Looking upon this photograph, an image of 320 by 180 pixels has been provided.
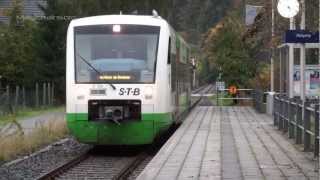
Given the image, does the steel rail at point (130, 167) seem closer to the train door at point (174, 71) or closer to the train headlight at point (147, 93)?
the train headlight at point (147, 93)

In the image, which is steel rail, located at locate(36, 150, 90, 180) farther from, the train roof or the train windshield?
the train roof

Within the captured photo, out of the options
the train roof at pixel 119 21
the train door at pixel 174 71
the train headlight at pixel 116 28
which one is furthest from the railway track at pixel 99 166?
the train roof at pixel 119 21

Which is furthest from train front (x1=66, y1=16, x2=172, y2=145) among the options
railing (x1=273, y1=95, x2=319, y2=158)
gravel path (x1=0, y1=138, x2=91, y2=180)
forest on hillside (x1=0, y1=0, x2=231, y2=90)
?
forest on hillside (x1=0, y1=0, x2=231, y2=90)

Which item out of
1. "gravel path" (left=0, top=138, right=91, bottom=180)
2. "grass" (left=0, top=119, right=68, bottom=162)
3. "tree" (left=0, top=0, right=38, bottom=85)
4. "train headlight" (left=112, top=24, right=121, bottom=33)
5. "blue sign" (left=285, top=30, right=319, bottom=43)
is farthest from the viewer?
"tree" (left=0, top=0, right=38, bottom=85)

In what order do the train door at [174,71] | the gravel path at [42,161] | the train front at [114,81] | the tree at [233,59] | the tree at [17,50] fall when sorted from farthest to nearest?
1. the tree at [17,50]
2. the tree at [233,59]
3. the train door at [174,71]
4. the train front at [114,81]
5. the gravel path at [42,161]

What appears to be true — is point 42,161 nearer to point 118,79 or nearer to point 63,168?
point 63,168

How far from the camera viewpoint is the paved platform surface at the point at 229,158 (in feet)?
39.2

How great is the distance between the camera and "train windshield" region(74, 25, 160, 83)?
59.4 ft

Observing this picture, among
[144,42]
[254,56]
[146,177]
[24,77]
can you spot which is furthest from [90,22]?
[24,77]

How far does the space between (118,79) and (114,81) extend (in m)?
0.11

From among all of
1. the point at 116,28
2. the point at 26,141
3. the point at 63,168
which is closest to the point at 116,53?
the point at 116,28

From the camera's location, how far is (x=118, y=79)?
59.1 feet

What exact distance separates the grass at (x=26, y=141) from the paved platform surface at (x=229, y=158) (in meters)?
3.63

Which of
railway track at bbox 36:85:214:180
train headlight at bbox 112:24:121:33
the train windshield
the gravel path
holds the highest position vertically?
train headlight at bbox 112:24:121:33
